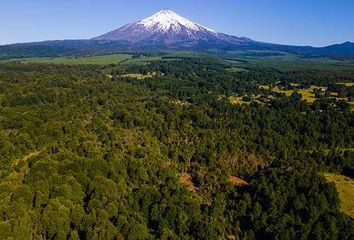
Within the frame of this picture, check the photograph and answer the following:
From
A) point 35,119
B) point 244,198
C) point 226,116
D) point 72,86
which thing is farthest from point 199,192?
point 72,86

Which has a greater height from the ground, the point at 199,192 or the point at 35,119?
the point at 35,119

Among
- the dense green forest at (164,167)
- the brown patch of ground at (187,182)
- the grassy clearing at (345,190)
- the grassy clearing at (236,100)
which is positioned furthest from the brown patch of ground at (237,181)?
the grassy clearing at (236,100)

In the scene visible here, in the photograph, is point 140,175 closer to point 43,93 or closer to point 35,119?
point 35,119

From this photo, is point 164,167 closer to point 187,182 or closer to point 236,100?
point 187,182

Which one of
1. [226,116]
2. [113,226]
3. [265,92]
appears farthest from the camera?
[265,92]

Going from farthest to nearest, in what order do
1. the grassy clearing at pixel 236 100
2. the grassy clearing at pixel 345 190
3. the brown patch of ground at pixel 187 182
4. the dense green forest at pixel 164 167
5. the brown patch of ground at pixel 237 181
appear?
the grassy clearing at pixel 236 100 < the brown patch of ground at pixel 237 181 < the brown patch of ground at pixel 187 182 < the grassy clearing at pixel 345 190 < the dense green forest at pixel 164 167

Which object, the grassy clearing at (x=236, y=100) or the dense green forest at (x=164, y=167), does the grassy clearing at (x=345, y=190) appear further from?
the grassy clearing at (x=236, y=100)
